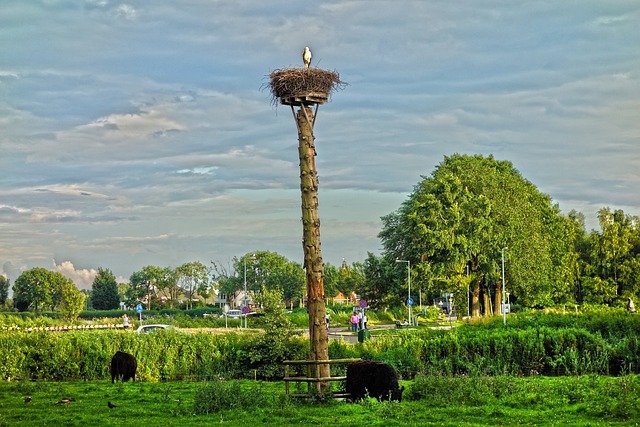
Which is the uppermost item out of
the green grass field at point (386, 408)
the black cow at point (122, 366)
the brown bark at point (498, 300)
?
the brown bark at point (498, 300)

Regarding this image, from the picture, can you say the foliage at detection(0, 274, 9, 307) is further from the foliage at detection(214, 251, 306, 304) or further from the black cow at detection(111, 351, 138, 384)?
the black cow at detection(111, 351, 138, 384)

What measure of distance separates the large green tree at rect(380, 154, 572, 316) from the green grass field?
48595mm

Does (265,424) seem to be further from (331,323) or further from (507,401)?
(331,323)

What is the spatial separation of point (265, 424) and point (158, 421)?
2.62 m

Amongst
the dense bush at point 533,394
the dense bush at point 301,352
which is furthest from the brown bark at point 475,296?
the dense bush at point 533,394

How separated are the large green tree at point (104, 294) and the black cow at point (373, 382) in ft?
459

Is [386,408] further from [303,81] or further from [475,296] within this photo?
[475,296]

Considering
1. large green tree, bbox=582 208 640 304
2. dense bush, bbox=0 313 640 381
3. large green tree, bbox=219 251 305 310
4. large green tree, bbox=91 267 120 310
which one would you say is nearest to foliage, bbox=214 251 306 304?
large green tree, bbox=219 251 305 310

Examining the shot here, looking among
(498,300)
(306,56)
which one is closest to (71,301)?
(498,300)

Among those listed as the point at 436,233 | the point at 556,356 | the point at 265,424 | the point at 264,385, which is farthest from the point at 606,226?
the point at 265,424

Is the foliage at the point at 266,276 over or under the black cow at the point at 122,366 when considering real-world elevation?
over

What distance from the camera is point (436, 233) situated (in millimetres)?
69312

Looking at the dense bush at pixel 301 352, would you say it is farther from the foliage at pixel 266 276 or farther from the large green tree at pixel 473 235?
the foliage at pixel 266 276

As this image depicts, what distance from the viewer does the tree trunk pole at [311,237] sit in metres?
21.0
